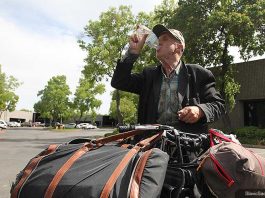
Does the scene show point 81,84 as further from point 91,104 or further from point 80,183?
point 80,183

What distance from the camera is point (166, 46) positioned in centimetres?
293

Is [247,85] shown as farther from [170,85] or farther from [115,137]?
[115,137]

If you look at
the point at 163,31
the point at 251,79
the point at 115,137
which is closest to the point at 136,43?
the point at 163,31

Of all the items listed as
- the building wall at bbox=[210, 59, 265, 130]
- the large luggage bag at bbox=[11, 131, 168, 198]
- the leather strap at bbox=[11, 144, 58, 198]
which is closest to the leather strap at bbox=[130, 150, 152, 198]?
the large luggage bag at bbox=[11, 131, 168, 198]

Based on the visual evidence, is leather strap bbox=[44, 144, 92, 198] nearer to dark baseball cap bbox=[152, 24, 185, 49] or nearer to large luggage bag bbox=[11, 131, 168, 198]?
large luggage bag bbox=[11, 131, 168, 198]

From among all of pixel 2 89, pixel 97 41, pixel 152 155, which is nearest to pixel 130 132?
pixel 152 155

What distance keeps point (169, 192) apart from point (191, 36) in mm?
26759

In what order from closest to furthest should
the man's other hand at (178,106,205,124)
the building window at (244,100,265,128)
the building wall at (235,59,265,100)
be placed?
the man's other hand at (178,106,205,124), the building wall at (235,59,265,100), the building window at (244,100,265,128)

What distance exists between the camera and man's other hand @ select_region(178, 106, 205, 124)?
2.59m

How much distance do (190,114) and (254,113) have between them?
1210 inches

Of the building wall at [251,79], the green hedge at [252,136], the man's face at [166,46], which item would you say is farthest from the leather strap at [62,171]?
the building wall at [251,79]

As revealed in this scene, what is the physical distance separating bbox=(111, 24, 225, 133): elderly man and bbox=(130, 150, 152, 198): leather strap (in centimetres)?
79

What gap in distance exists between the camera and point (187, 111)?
8.50ft

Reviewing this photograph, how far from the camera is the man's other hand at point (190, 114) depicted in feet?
8.50
